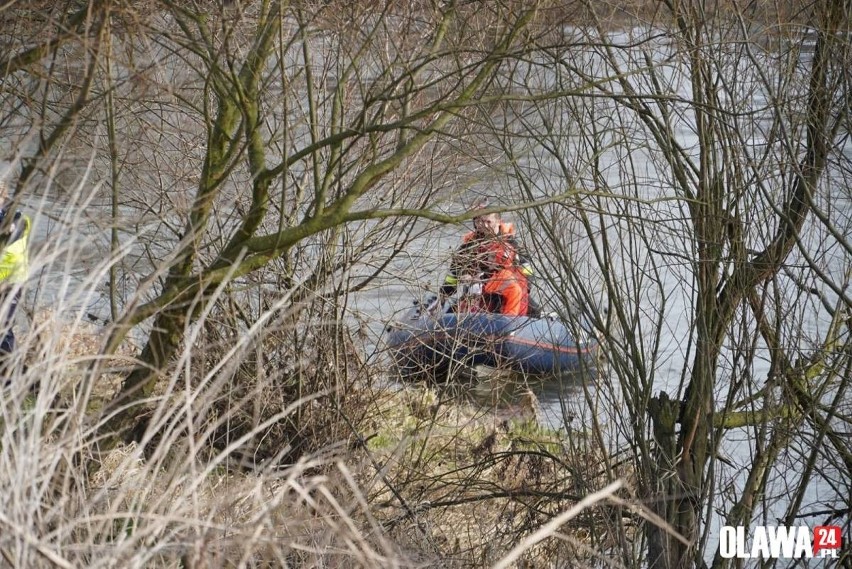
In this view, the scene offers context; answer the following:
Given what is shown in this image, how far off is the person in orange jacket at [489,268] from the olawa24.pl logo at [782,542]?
2100mm

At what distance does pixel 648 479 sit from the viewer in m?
5.67

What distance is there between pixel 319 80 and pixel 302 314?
1530 mm

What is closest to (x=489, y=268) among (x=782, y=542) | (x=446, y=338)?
(x=446, y=338)

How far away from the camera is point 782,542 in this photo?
19.0 feet

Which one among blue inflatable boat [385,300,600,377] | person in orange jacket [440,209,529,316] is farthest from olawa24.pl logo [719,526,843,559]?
person in orange jacket [440,209,529,316]

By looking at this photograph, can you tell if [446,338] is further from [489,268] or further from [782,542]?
[782,542]

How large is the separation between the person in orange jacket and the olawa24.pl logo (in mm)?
2100

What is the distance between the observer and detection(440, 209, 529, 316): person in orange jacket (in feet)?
24.0

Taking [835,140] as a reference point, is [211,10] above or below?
above

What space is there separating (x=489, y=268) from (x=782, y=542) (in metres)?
2.92

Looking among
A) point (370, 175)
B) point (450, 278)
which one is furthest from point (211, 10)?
point (450, 278)

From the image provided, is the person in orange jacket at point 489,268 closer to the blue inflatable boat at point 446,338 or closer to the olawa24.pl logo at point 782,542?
the blue inflatable boat at point 446,338

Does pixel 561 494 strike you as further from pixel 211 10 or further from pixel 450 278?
pixel 211 10

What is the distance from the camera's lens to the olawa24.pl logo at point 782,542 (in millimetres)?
5520
